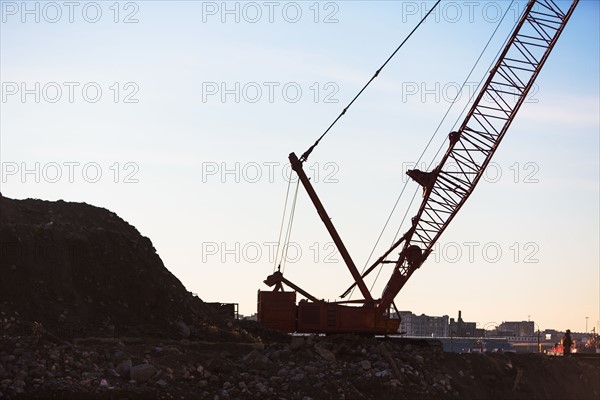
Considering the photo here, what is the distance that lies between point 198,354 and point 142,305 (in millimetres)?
8122

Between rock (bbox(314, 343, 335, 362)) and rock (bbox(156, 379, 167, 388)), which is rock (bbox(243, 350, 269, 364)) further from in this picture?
rock (bbox(156, 379, 167, 388))

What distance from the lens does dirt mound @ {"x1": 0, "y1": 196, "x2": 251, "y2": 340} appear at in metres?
44.2

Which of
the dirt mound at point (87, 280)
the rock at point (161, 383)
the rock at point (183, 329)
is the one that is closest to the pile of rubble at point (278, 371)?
the rock at point (161, 383)

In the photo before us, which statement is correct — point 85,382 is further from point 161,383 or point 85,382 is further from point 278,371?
point 278,371

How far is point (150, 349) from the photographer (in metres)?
39.8

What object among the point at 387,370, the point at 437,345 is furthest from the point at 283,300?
the point at 387,370

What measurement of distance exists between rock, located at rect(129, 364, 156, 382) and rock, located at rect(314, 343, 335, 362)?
9226 mm

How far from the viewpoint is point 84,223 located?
51.1 m

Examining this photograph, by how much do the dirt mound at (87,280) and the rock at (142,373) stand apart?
6.50 metres

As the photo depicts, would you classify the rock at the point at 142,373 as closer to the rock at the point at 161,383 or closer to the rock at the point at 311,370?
the rock at the point at 161,383

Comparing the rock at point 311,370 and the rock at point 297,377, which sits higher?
the rock at point 311,370

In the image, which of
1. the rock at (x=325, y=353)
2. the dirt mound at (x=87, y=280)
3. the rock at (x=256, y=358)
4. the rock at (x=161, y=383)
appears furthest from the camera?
the dirt mound at (x=87, y=280)

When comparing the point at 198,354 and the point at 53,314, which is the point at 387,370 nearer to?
the point at 198,354

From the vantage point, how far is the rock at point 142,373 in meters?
36.2
